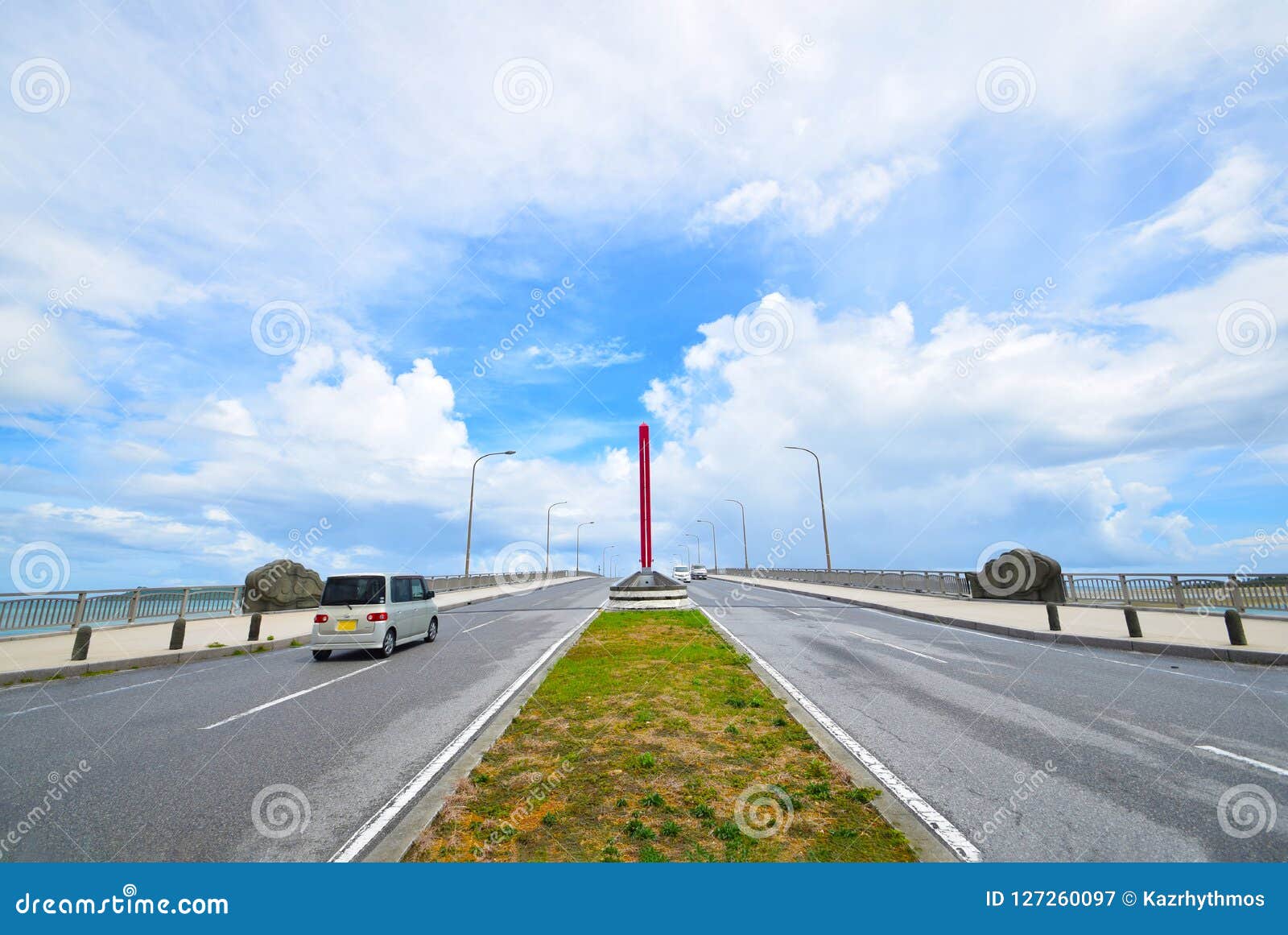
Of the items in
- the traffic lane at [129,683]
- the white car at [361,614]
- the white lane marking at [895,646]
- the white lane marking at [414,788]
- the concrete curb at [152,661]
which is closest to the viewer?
the white lane marking at [414,788]

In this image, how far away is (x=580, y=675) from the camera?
9.70 meters

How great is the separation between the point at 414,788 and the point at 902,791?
4.07 m

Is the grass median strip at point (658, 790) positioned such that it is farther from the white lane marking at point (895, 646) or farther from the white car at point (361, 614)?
the white car at point (361, 614)

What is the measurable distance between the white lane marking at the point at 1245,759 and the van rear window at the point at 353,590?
43.7 ft

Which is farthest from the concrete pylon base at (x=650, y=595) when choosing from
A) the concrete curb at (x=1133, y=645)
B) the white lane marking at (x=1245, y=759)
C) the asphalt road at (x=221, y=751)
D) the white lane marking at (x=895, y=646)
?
the white lane marking at (x=1245, y=759)

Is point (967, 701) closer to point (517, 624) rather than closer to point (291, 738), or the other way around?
point (291, 738)

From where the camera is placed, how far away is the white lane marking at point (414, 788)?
13.1 ft

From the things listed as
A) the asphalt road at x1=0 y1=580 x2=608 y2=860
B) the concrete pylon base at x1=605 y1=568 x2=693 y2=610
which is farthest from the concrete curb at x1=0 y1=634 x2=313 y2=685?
the concrete pylon base at x1=605 y1=568 x2=693 y2=610

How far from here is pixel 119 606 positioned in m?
17.5

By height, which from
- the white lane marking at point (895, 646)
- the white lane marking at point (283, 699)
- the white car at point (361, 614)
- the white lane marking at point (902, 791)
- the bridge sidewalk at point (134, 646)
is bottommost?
the white lane marking at point (902, 791)

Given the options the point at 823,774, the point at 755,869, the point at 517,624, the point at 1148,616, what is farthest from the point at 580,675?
the point at 1148,616

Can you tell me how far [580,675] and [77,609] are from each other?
15.4m

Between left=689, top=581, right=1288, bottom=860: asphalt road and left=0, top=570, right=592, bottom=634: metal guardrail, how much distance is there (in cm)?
1765

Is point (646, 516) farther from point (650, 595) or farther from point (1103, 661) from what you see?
point (1103, 661)
